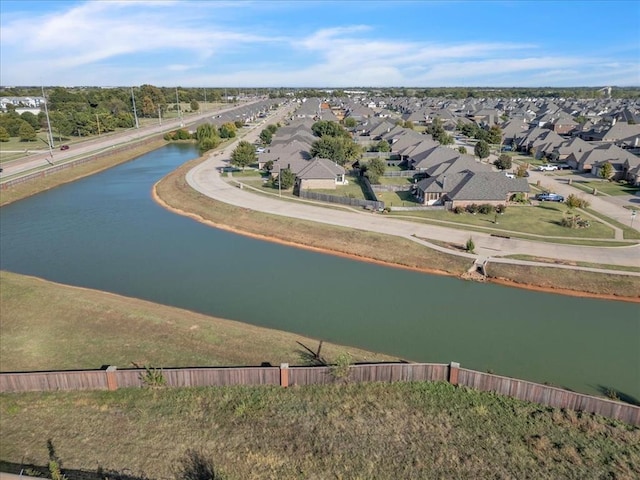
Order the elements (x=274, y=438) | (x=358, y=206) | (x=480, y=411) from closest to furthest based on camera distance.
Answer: (x=274, y=438)
(x=480, y=411)
(x=358, y=206)

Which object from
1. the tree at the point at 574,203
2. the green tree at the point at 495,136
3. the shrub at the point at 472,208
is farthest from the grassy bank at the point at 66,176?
the green tree at the point at 495,136

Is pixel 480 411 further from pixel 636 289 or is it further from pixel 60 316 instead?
pixel 60 316

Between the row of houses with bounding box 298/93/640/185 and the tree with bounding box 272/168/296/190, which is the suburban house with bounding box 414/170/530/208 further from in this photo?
the row of houses with bounding box 298/93/640/185

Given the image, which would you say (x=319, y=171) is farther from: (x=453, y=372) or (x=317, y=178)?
(x=453, y=372)

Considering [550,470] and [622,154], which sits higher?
[622,154]

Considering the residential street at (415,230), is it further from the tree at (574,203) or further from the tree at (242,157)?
the tree at (574,203)

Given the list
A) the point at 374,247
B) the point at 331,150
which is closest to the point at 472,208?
the point at 374,247

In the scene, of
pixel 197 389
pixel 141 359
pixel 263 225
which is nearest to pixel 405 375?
pixel 197 389
